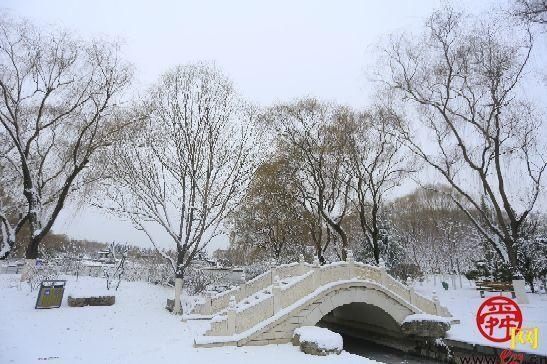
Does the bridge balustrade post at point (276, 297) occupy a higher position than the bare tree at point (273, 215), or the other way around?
the bare tree at point (273, 215)

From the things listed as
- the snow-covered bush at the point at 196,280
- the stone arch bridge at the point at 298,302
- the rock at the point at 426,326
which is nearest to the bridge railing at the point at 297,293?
the stone arch bridge at the point at 298,302

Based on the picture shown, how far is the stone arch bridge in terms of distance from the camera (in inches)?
411

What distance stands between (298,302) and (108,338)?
6099 millimetres

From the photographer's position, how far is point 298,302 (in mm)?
11883

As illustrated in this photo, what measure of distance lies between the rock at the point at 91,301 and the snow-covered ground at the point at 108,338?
A: 27cm

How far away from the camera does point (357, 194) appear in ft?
71.5

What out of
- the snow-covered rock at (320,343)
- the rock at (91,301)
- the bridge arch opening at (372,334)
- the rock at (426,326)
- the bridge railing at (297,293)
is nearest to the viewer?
the snow-covered rock at (320,343)

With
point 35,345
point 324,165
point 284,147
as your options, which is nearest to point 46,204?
point 35,345

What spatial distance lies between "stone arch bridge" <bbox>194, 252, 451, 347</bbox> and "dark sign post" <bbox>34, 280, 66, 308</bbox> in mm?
5018

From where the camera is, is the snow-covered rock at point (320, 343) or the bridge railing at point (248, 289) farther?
the bridge railing at point (248, 289)

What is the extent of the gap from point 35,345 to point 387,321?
14454 millimetres

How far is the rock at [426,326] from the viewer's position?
13.1 metres

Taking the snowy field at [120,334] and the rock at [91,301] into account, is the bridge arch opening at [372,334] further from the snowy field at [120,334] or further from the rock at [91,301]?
the rock at [91,301]

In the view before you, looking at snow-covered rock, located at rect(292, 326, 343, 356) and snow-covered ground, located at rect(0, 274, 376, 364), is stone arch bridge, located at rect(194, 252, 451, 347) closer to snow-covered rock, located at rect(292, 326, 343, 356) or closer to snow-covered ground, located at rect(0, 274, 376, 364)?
snow-covered ground, located at rect(0, 274, 376, 364)
